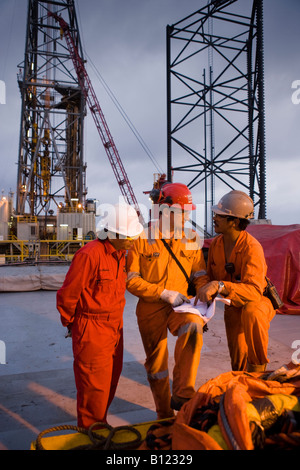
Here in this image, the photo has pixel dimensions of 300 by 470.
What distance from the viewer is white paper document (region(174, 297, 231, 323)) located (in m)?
2.11

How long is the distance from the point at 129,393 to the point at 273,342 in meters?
2.07

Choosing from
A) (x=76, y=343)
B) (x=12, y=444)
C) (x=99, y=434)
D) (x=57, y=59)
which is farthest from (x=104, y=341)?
(x=57, y=59)

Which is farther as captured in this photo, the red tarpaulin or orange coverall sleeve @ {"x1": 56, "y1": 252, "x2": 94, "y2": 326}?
the red tarpaulin

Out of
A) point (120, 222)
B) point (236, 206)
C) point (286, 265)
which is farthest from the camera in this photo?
point (286, 265)

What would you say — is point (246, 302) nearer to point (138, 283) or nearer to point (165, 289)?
point (165, 289)

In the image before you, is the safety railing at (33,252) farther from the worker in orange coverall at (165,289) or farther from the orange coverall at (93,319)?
the orange coverall at (93,319)

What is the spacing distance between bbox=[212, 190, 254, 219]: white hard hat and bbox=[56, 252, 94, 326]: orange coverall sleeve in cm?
121

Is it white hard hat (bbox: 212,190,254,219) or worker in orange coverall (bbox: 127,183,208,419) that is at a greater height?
white hard hat (bbox: 212,190,254,219)

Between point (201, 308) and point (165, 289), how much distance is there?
0.95 feet

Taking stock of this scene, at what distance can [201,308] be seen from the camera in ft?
7.24

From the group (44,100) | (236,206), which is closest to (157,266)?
(236,206)

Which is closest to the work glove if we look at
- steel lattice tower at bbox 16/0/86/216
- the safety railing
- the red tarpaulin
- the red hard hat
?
the red hard hat

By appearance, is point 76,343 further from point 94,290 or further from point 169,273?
point 169,273

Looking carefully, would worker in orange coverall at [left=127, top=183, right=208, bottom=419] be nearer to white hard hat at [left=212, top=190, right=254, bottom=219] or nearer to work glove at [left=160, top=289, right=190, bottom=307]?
work glove at [left=160, top=289, right=190, bottom=307]
